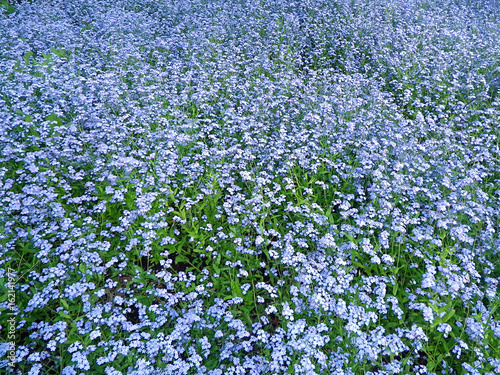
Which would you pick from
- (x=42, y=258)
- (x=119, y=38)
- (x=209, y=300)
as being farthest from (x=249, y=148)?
(x=119, y=38)

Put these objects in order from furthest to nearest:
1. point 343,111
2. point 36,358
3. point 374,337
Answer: point 343,111, point 374,337, point 36,358

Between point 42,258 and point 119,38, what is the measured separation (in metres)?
6.94

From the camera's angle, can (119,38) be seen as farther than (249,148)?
Yes

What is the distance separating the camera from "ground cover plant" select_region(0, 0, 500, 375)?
365 centimetres

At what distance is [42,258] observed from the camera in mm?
4410

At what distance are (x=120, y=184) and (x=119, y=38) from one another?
599 centimetres

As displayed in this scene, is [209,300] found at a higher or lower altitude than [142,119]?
lower

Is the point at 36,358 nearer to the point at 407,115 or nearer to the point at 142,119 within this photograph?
the point at 142,119

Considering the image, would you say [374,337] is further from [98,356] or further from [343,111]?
[343,111]

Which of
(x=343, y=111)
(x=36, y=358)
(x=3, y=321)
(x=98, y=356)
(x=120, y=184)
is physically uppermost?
(x=343, y=111)

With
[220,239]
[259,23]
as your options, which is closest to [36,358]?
[220,239]

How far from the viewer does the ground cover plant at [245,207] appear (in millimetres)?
3650

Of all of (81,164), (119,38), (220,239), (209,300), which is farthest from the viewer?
(119,38)

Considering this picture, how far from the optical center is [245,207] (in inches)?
202
